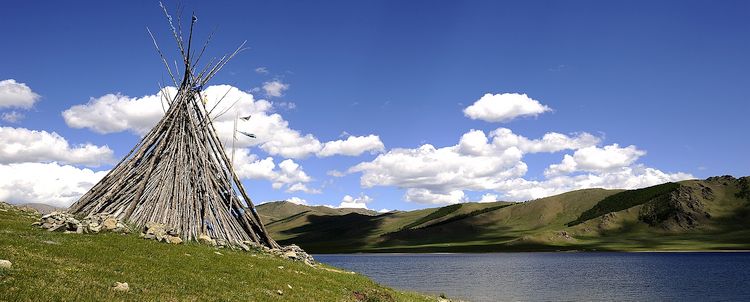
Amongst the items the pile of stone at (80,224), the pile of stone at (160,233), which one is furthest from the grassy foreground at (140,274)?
the pile of stone at (160,233)

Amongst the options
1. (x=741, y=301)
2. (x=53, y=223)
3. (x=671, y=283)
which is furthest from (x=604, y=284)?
(x=53, y=223)

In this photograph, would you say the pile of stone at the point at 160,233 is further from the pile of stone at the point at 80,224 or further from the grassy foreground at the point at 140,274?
the pile of stone at the point at 80,224

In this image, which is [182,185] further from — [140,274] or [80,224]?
[140,274]

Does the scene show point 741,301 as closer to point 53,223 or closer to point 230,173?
point 230,173

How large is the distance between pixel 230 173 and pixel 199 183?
2954 mm

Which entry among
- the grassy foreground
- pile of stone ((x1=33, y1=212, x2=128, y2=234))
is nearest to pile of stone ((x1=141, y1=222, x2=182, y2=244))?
the grassy foreground

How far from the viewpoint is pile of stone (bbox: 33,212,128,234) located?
27172 mm

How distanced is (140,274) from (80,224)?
11.3m

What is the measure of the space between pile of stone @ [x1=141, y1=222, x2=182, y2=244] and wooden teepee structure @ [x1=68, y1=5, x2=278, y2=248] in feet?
4.95

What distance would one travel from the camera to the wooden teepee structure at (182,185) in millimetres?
33938

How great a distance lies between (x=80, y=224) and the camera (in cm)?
2752

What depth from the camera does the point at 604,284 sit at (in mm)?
67188

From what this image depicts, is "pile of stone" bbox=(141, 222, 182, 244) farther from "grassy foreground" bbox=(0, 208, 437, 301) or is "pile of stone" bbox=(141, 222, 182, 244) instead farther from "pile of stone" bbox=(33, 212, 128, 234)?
"pile of stone" bbox=(33, 212, 128, 234)

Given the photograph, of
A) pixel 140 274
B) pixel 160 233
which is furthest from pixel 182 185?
pixel 140 274
